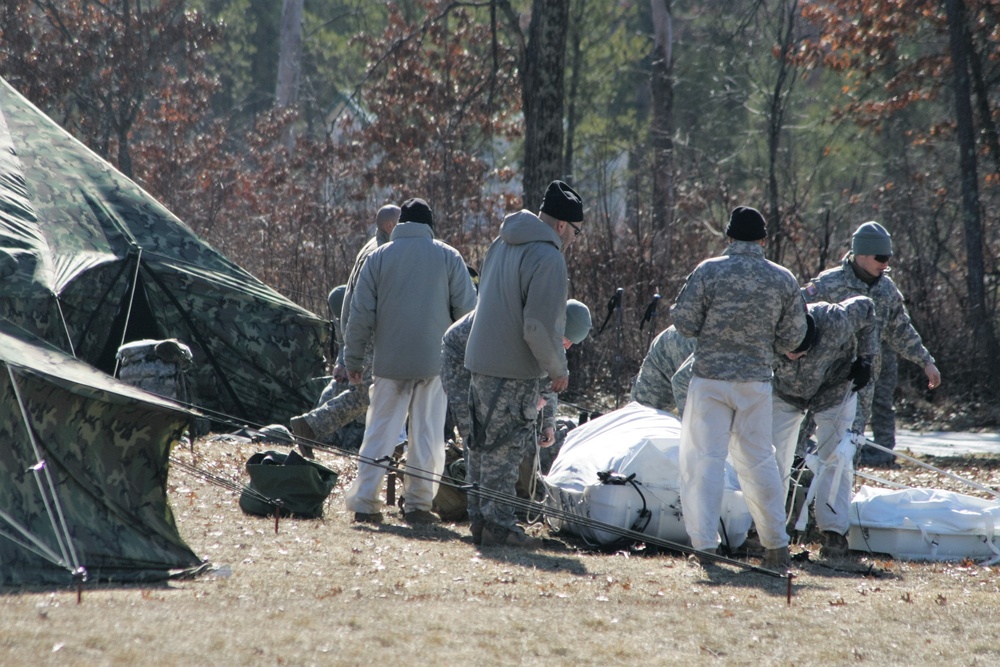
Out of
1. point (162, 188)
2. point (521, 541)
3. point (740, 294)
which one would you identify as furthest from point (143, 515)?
point (162, 188)

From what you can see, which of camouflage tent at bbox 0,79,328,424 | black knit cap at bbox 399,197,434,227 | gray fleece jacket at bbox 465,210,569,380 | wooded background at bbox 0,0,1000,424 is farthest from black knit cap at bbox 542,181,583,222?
wooded background at bbox 0,0,1000,424

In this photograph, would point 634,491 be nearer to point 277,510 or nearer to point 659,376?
point 659,376

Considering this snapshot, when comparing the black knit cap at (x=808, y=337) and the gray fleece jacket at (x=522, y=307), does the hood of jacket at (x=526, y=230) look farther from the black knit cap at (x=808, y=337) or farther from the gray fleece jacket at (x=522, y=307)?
the black knit cap at (x=808, y=337)

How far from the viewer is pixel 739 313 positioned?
6.12 metres

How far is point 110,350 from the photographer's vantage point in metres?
10.2

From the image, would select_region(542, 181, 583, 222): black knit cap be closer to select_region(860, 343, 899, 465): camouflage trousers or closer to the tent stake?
the tent stake

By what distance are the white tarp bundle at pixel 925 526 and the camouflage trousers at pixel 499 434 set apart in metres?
1.91

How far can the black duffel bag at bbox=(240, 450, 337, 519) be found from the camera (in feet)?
23.5

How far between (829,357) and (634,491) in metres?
1.27

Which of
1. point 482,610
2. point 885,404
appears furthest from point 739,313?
point 885,404

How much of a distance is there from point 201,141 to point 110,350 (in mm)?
18323

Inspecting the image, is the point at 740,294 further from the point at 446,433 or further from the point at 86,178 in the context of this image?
the point at 86,178

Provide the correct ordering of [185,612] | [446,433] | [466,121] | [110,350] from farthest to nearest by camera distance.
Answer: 1. [466,121]
2. [110,350]
3. [446,433]
4. [185,612]

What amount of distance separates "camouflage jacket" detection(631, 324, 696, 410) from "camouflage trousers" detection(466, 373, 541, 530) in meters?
1.33
